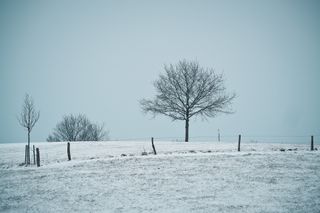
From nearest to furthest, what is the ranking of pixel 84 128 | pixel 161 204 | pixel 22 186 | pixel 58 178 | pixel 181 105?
pixel 161 204, pixel 22 186, pixel 58 178, pixel 181 105, pixel 84 128

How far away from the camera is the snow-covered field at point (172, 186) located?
971cm

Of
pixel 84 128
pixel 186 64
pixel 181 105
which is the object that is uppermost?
pixel 186 64

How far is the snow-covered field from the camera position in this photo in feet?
31.9

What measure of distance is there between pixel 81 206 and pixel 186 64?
3249 cm

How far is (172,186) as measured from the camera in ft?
39.9

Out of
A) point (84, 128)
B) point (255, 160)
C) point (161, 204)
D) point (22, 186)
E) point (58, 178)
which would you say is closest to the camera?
point (161, 204)

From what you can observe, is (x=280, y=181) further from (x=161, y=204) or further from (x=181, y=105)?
(x=181, y=105)

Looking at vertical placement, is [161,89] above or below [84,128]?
above

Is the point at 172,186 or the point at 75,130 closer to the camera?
the point at 172,186

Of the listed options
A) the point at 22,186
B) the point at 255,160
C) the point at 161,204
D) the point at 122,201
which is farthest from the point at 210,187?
the point at 22,186

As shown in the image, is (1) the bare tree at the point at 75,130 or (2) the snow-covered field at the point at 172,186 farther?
(1) the bare tree at the point at 75,130

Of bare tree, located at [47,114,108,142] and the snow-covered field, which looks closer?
the snow-covered field

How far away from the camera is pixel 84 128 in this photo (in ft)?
235

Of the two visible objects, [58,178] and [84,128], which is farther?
[84,128]
